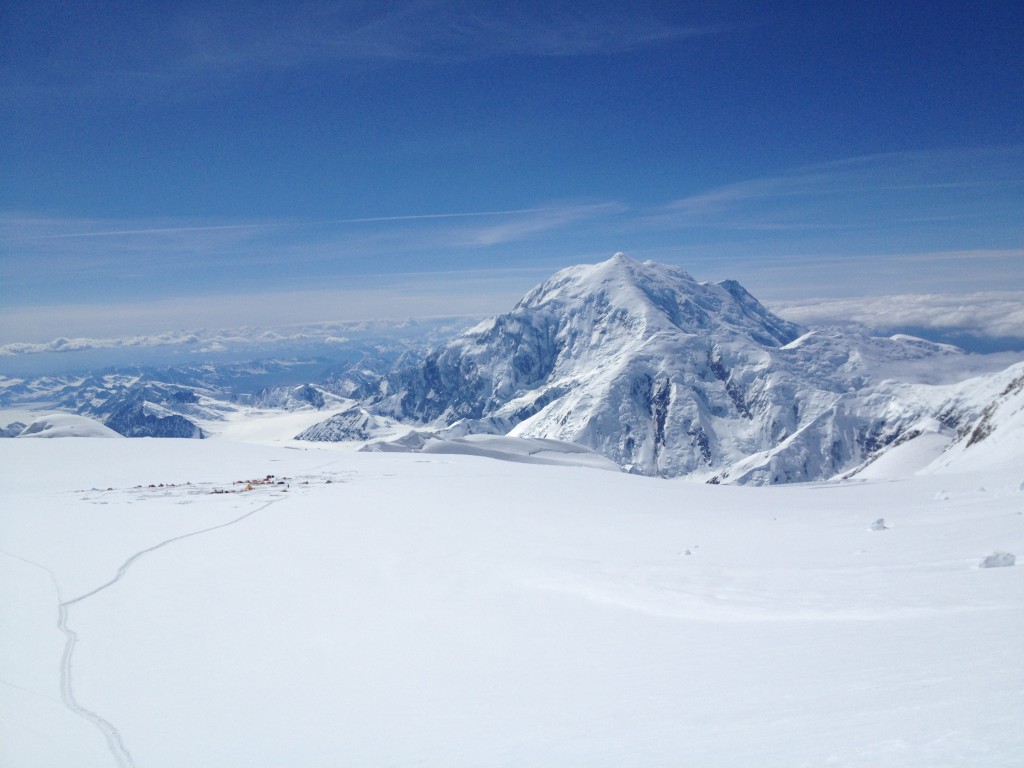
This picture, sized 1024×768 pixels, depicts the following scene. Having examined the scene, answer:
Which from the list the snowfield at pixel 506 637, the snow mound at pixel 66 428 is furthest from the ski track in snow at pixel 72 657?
the snow mound at pixel 66 428

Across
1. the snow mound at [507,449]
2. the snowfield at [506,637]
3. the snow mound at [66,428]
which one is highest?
the snowfield at [506,637]

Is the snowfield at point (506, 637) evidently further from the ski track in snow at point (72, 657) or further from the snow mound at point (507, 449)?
the snow mound at point (507, 449)

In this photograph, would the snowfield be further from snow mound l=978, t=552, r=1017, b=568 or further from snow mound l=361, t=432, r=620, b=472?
snow mound l=361, t=432, r=620, b=472

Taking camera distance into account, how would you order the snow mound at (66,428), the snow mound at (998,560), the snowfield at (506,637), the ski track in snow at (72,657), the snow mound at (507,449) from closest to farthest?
the snowfield at (506,637), the ski track in snow at (72,657), the snow mound at (998,560), the snow mound at (507,449), the snow mound at (66,428)

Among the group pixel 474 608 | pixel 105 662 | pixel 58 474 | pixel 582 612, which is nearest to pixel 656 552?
pixel 582 612

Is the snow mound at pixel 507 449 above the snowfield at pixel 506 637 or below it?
below

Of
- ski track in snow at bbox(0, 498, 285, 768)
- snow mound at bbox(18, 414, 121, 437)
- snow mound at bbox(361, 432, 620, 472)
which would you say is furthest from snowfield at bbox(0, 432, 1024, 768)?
snow mound at bbox(18, 414, 121, 437)

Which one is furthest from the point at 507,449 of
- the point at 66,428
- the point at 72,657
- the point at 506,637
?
the point at 72,657
